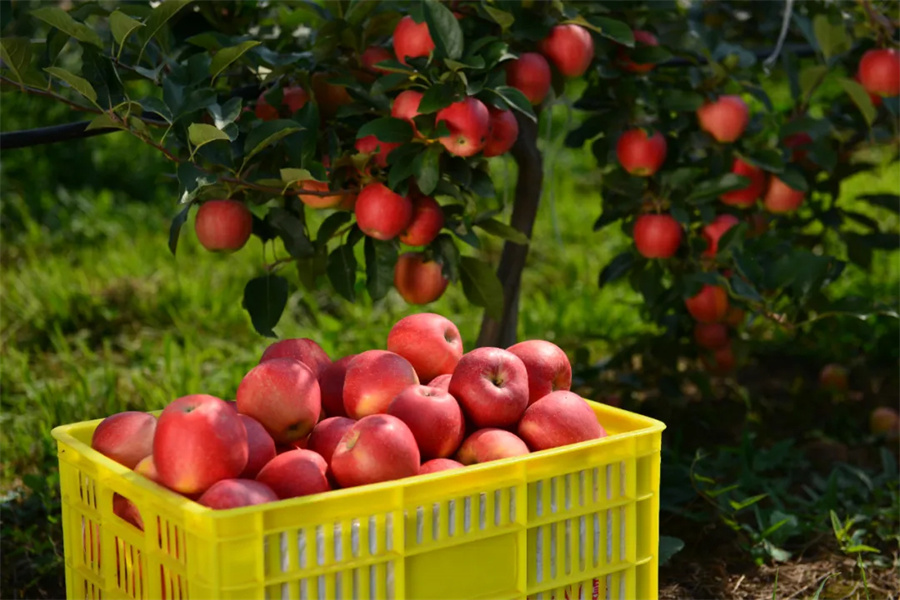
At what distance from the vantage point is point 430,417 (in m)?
1.42

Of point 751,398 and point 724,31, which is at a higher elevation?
point 724,31

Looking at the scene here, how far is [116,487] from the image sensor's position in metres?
1.35

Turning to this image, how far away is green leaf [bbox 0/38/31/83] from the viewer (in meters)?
1.71

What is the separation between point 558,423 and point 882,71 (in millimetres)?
1311

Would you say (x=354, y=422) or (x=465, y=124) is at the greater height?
(x=465, y=124)

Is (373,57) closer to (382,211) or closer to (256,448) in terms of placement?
(382,211)

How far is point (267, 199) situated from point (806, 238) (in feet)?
4.81

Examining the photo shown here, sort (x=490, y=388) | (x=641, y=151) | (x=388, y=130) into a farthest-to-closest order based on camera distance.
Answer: (x=641, y=151)
(x=388, y=130)
(x=490, y=388)

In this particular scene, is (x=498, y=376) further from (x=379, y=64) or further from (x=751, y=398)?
(x=751, y=398)

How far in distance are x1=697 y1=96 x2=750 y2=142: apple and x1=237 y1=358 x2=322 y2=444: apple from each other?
114 cm

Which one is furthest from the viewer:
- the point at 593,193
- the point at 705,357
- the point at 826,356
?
the point at 593,193

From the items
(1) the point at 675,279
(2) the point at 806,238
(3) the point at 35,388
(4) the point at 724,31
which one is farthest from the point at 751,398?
(3) the point at 35,388

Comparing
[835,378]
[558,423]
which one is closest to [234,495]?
[558,423]

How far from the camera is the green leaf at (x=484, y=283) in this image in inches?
83.7
